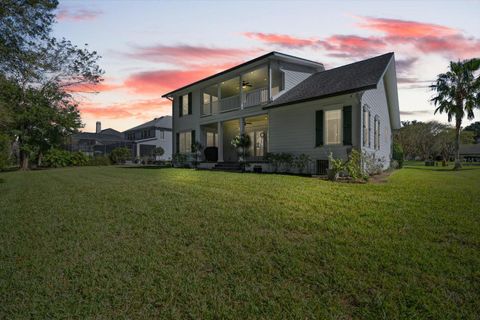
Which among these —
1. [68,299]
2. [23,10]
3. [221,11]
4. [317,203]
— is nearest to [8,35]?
[23,10]

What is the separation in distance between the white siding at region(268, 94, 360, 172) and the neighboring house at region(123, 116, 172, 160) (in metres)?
29.2

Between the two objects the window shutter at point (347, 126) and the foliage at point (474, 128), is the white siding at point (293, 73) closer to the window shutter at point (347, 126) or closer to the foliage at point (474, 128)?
the window shutter at point (347, 126)

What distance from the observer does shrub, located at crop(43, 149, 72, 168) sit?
27494 mm

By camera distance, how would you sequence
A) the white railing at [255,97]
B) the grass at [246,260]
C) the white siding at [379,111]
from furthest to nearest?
the white railing at [255,97], the white siding at [379,111], the grass at [246,260]

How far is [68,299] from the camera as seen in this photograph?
8.54ft

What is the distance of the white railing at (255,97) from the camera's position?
50.5ft

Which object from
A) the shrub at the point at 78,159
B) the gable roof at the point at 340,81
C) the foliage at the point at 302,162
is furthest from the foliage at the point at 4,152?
the shrub at the point at 78,159

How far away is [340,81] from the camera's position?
1266 centimetres

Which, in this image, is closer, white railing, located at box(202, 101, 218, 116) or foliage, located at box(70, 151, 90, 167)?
white railing, located at box(202, 101, 218, 116)

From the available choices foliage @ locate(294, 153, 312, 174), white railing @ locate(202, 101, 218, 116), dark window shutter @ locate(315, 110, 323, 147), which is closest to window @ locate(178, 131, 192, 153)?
white railing @ locate(202, 101, 218, 116)

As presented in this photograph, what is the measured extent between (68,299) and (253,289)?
1826 millimetres

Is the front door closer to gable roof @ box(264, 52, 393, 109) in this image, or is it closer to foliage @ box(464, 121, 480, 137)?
gable roof @ box(264, 52, 393, 109)

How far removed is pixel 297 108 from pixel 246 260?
36.3 ft

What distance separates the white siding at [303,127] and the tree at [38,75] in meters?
11.3
